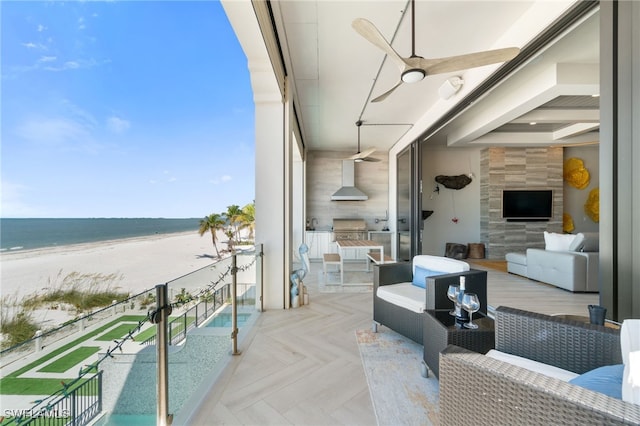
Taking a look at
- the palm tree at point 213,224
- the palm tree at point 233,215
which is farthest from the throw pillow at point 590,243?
the palm tree at point 213,224

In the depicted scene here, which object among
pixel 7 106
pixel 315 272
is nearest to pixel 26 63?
pixel 7 106

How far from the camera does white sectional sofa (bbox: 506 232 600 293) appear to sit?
3.56 m

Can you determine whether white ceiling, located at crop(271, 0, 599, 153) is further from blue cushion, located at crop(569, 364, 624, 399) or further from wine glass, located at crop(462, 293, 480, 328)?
blue cushion, located at crop(569, 364, 624, 399)

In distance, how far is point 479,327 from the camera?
1576 mm

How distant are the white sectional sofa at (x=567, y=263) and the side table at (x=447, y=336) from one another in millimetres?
2998

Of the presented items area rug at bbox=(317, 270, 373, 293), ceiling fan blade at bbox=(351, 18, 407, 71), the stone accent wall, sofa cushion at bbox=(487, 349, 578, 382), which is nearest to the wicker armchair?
sofa cushion at bbox=(487, 349, 578, 382)

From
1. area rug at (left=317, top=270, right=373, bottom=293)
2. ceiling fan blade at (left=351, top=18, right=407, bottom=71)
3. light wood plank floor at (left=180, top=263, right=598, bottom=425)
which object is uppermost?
ceiling fan blade at (left=351, top=18, right=407, bottom=71)

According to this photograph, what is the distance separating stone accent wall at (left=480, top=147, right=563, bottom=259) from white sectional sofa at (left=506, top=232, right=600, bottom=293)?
1.61 metres

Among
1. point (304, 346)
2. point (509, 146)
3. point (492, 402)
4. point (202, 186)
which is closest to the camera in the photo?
point (492, 402)

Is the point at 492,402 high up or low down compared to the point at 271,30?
down

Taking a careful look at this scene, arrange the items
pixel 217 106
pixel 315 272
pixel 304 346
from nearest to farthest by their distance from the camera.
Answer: pixel 304 346 → pixel 315 272 → pixel 217 106

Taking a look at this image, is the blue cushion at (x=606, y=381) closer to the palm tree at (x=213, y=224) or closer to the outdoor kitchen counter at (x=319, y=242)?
the outdoor kitchen counter at (x=319, y=242)

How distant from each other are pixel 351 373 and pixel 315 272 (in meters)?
3.28

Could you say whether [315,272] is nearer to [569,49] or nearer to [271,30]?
[271,30]
